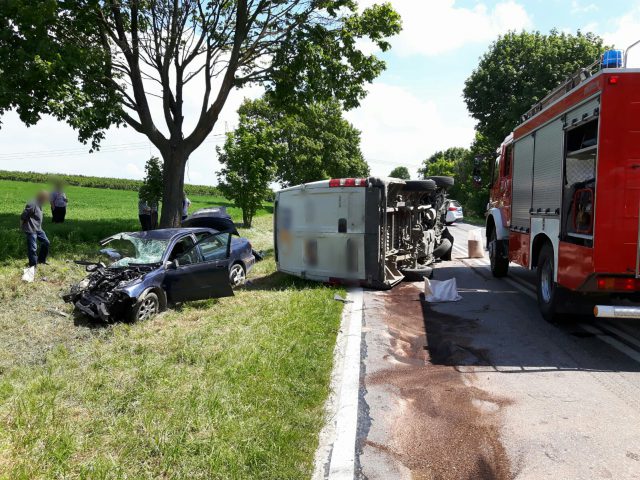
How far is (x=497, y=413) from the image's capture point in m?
4.26

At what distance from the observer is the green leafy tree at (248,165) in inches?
923

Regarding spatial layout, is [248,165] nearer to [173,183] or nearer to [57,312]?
[173,183]

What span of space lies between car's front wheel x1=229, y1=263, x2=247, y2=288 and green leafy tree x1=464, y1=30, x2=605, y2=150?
23633mm

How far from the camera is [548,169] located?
7.55m

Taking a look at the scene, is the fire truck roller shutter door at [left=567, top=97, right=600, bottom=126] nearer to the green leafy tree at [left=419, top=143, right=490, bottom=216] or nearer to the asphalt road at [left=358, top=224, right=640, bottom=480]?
the asphalt road at [left=358, top=224, right=640, bottom=480]

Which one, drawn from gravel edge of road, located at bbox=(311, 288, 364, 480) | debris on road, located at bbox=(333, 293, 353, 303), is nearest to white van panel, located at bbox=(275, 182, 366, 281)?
debris on road, located at bbox=(333, 293, 353, 303)

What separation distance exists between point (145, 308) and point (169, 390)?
3139 millimetres

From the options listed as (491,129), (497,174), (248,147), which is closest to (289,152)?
(491,129)

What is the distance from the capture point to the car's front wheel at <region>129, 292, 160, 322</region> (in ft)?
23.2

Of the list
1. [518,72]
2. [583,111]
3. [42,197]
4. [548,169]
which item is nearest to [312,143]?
[518,72]

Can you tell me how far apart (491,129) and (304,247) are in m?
25.2

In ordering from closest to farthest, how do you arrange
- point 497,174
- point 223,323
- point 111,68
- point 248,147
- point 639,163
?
point 639,163 → point 223,323 → point 497,174 → point 111,68 → point 248,147

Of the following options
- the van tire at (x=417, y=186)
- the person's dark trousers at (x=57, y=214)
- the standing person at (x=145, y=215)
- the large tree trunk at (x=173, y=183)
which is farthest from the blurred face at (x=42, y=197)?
the van tire at (x=417, y=186)

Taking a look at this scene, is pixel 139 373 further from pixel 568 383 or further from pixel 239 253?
pixel 239 253
